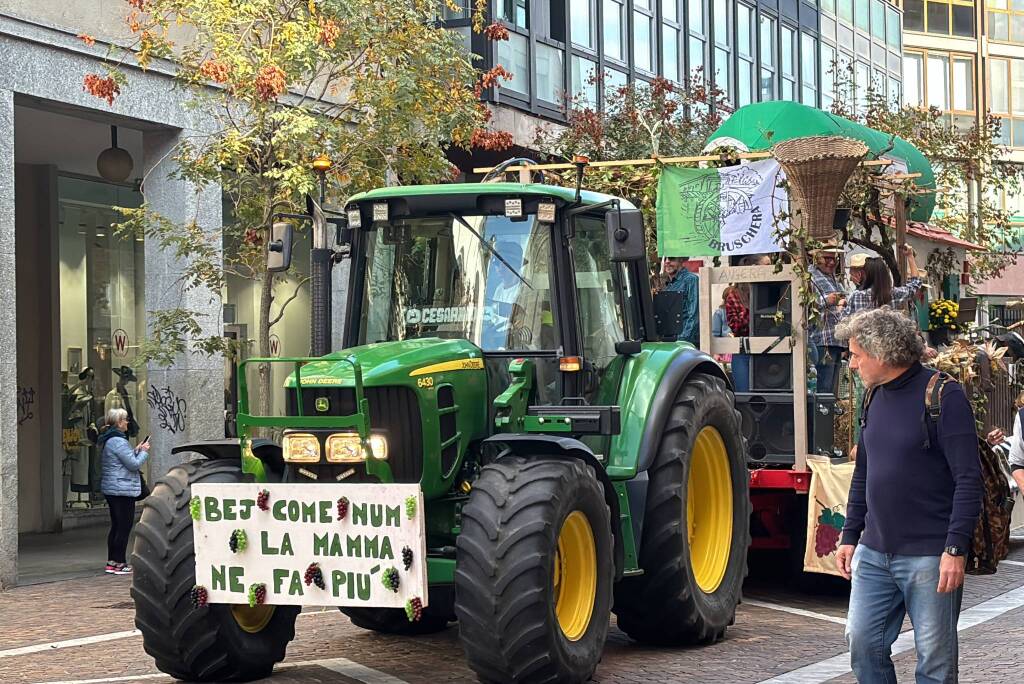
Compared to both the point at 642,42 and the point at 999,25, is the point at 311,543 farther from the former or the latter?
the point at 999,25

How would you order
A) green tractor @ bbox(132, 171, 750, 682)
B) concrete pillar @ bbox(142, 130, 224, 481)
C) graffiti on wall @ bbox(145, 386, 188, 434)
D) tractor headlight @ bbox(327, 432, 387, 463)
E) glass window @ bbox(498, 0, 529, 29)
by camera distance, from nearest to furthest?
1. green tractor @ bbox(132, 171, 750, 682)
2. tractor headlight @ bbox(327, 432, 387, 463)
3. concrete pillar @ bbox(142, 130, 224, 481)
4. graffiti on wall @ bbox(145, 386, 188, 434)
5. glass window @ bbox(498, 0, 529, 29)

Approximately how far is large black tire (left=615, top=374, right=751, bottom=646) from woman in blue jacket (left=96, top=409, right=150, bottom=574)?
6583mm

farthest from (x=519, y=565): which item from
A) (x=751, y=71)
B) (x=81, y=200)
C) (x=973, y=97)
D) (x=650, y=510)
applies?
(x=973, y=97)

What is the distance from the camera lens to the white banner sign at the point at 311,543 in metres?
8.02

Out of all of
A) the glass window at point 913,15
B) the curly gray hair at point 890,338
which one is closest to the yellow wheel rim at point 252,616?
the curly gray hair at point 890,338

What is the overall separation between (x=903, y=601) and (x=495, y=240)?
3.72 m

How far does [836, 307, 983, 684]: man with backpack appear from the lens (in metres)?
6.04

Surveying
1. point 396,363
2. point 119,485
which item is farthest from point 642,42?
point 396,363

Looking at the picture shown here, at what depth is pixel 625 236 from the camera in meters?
8.92

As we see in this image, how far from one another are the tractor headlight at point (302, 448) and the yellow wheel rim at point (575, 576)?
132cm

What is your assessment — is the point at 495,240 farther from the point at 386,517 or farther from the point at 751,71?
the point at 751,71

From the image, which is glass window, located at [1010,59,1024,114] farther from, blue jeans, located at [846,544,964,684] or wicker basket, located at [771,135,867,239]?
blue jeans, located at [846,544,964,684]

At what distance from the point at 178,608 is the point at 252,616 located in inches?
20.8

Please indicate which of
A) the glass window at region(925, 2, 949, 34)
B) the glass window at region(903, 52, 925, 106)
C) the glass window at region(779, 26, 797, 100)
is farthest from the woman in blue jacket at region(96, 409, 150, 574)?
the glass window at region(925, 2, 949, 34)
